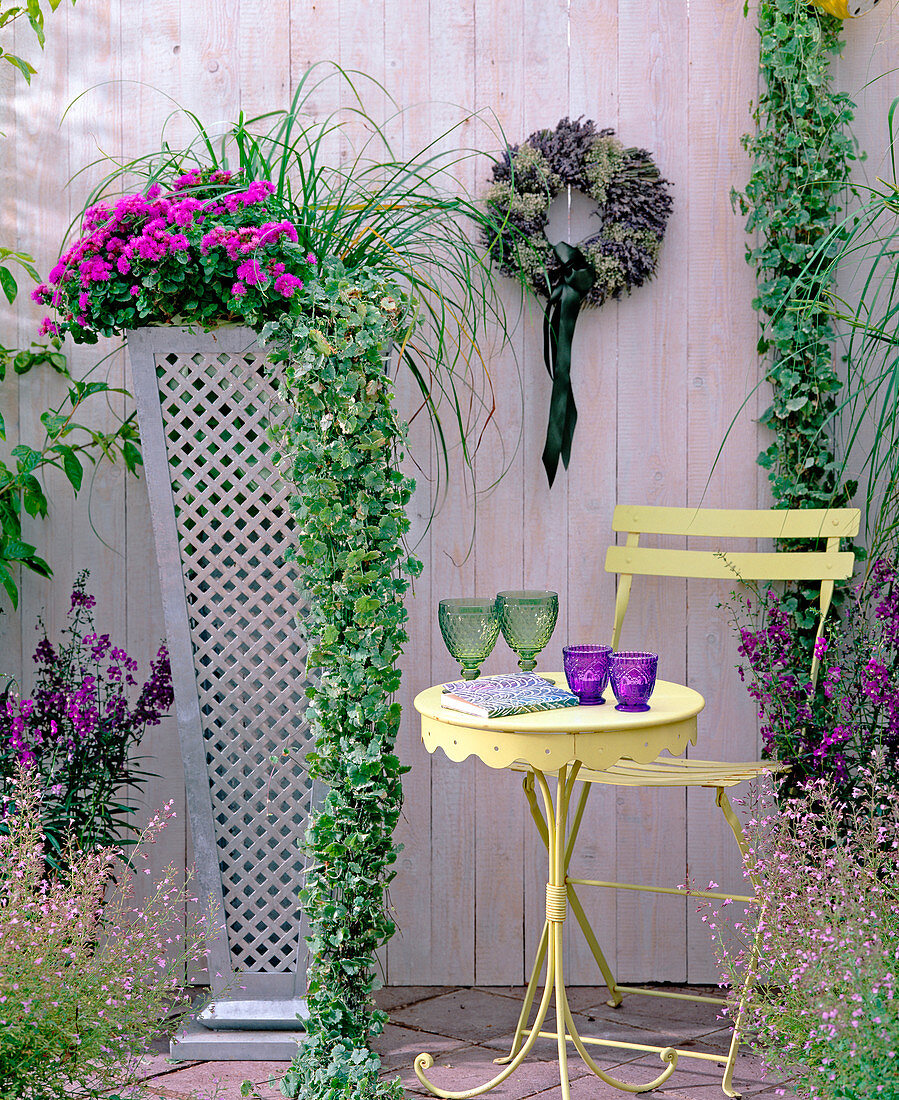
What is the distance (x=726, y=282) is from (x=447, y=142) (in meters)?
0.79

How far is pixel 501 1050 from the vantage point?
96.0 inches

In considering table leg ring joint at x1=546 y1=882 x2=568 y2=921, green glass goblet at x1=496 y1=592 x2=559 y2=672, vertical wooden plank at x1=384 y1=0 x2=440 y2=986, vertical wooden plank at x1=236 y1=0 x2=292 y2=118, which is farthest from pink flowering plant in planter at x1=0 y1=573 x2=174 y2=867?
vertical wooden plank at x1=236 y1=0 x2=292 y2=118

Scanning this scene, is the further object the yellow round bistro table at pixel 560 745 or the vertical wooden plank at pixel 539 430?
the vertical wooden plank at pixel 539 430

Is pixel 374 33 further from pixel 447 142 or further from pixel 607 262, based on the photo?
pixel 607 262

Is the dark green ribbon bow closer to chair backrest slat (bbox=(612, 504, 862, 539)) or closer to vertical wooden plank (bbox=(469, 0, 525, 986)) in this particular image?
vertical wooden plank (bbox=(469, 0, 525, 986))

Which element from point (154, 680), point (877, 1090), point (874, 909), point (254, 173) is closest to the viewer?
point (877, 1090)

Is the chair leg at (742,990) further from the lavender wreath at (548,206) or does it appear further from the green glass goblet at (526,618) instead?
the lavender wreath at (548,206)

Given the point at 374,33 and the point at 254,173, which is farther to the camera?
the point at 374,33

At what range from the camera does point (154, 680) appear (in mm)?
2676

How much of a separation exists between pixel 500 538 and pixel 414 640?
340 millimetres

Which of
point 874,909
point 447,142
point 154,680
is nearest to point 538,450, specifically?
point 447,142

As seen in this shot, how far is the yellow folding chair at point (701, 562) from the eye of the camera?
2.45 meters

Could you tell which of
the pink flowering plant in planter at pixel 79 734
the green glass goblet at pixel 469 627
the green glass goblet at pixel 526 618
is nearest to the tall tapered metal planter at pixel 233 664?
the pink flowering plant in planter at pixel 79 734

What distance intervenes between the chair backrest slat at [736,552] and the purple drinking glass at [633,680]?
24.2 inches
